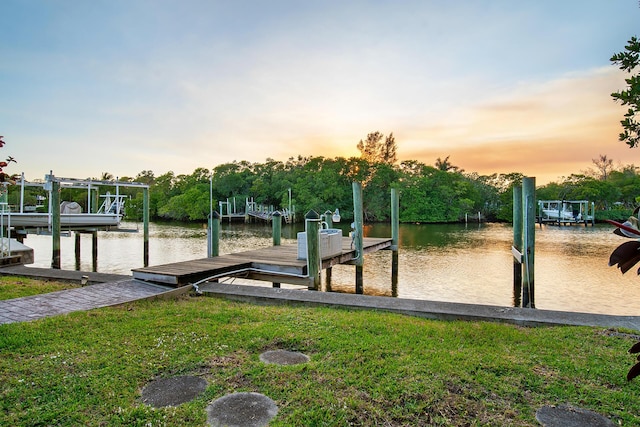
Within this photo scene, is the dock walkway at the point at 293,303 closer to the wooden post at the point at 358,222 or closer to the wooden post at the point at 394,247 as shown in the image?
the wooden post at the point at 358,222

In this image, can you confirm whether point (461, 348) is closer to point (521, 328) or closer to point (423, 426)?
point (521, 328)

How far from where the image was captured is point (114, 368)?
10.4 feet

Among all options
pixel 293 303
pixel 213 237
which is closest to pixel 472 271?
pixel 213 237

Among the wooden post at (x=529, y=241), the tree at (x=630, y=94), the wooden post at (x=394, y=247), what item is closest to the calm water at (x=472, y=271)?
the wooden post at (x=394, y=247)

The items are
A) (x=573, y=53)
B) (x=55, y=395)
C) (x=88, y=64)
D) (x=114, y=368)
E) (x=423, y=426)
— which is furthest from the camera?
(x=88, y=64)

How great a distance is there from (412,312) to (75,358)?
390 cm

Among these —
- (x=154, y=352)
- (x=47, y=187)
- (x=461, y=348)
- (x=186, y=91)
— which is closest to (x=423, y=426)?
(x=461, y=348)

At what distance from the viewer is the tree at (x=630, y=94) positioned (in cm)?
162

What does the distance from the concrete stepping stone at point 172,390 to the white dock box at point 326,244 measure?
17.4 ft

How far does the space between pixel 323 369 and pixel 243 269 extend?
17.4 ft

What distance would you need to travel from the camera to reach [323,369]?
3211 millimetres

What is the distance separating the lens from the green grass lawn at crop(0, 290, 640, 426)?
2549mm

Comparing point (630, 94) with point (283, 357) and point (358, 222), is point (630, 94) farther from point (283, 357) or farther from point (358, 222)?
point (358, 222)

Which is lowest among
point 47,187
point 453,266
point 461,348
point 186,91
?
point 453,266
